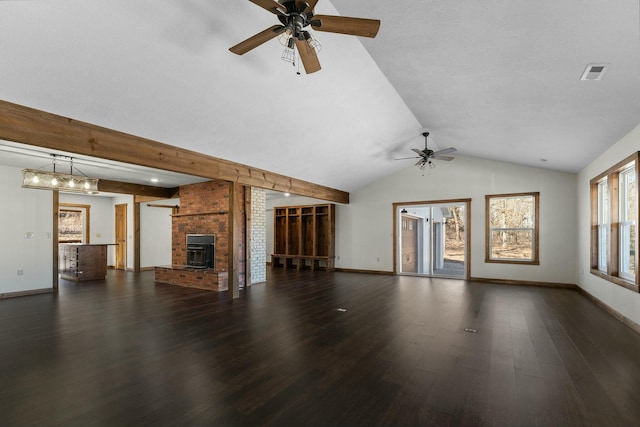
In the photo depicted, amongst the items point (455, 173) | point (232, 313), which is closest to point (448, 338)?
point (232, 313)

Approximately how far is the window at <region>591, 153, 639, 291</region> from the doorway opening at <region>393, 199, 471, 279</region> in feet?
11.8

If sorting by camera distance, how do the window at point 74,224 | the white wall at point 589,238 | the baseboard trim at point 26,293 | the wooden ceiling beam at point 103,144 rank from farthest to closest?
the window at point 74,224 → the baseboard trim at point 26,293 → the white wall at point 589,238 → the wooden ceiling beam at point 103,144

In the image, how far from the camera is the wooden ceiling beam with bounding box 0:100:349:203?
3221mm

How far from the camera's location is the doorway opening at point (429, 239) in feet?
29.8

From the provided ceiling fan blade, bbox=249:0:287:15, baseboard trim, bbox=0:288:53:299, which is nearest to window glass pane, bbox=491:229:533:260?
ceiling fan blade, bbox=249:0:287:15

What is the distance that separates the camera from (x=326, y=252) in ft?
34.1

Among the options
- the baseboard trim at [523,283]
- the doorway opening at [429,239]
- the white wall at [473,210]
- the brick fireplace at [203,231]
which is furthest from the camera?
the doorway opening at [429,239]

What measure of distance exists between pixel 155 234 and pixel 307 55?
31.1 feet

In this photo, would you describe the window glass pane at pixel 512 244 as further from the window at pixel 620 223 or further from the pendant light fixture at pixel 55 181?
the pendant light fixture at pixel 55 181

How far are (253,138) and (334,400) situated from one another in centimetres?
410

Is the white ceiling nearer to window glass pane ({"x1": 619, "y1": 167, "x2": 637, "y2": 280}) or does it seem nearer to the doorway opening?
window glass pane ({"x1": 619, "y1": 167, "x2": 637, "y2": 280})

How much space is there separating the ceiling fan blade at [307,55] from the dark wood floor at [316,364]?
2.80 metres

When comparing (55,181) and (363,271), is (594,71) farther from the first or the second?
(55,181)

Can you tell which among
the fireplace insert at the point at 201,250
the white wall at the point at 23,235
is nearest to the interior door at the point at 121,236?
the white wall at the point at 23,235
